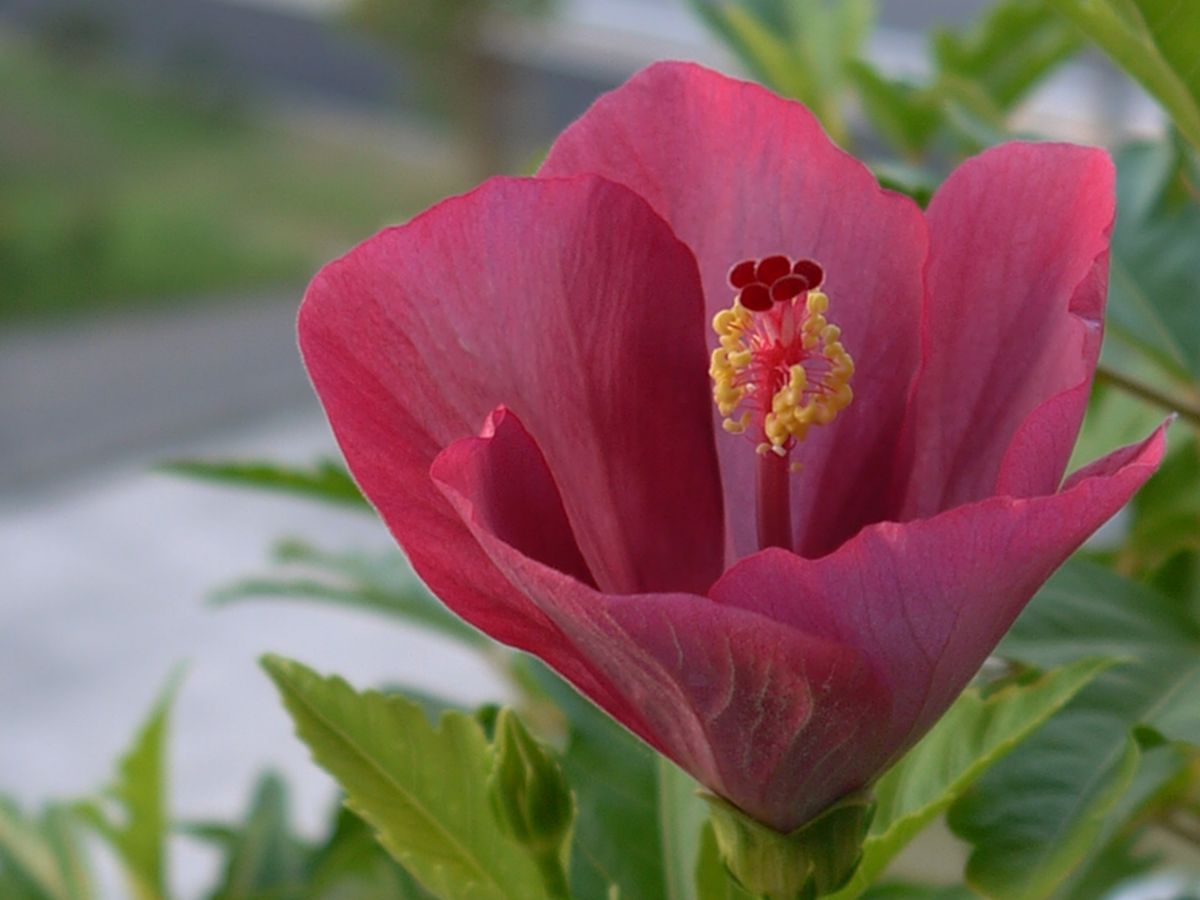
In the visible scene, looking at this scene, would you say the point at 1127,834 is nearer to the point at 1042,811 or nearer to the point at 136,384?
the point at 1042,811

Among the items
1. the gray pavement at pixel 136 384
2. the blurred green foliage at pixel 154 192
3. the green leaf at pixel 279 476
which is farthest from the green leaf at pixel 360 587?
the blurred green foliage at pixel 154 192

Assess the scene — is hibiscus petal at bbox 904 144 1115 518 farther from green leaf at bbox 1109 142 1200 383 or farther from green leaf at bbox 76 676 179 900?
green leaf at bbox 76 676 179 900

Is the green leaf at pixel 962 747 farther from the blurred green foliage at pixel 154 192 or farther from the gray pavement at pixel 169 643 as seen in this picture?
the blurred green foliage at pixel 154 192

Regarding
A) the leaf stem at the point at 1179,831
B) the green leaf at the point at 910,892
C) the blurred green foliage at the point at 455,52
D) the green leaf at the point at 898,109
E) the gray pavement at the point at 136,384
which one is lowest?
the leaf stem at the point at 1179,831

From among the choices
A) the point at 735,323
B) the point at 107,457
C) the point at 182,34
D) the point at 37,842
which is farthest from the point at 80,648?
the point at 182,34

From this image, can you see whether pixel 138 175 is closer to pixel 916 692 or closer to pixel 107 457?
pixel 107 457

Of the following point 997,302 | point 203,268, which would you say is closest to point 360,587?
point 997,302
